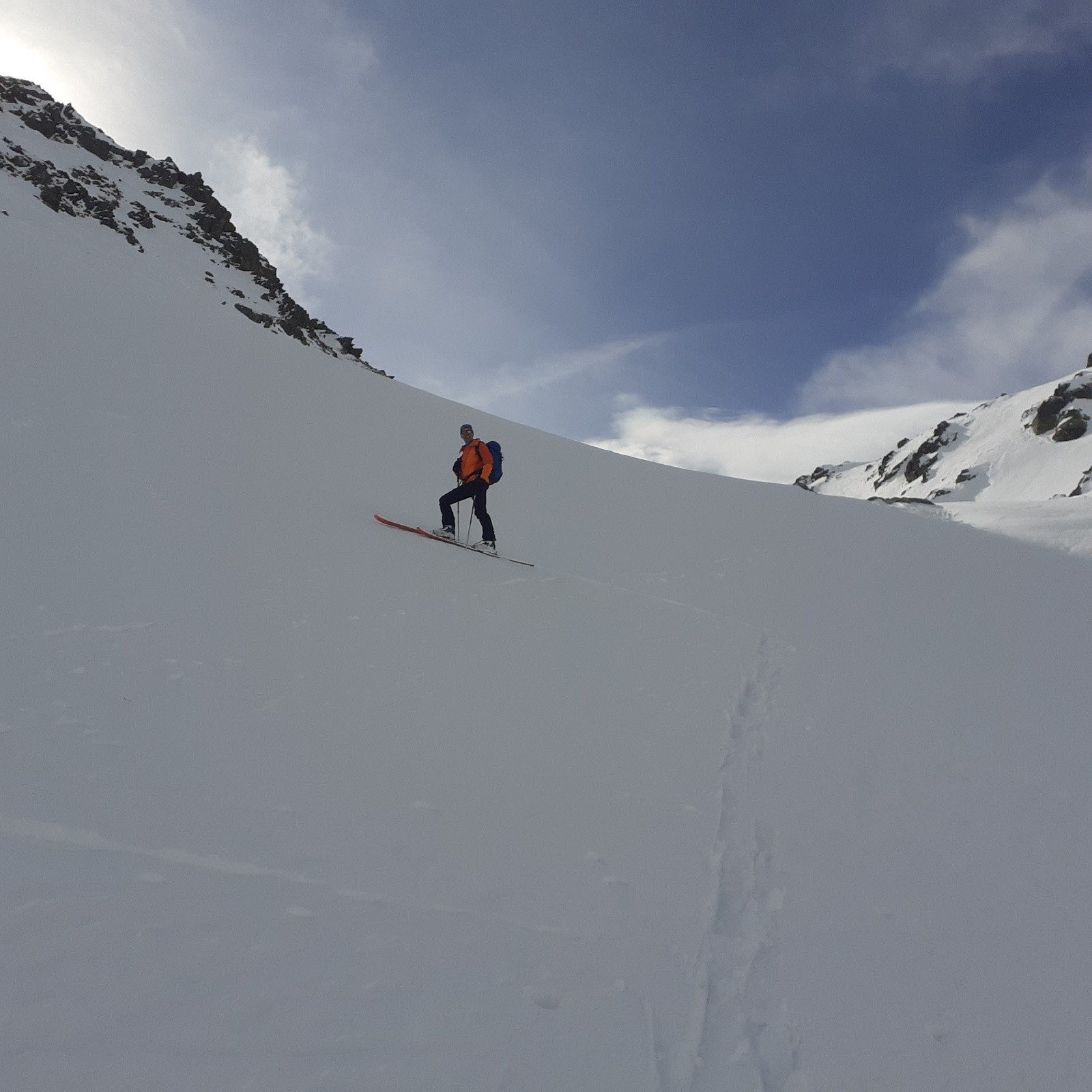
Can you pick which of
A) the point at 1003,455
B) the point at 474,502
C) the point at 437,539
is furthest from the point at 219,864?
the point at 1003,455

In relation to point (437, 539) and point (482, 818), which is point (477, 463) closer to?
point (437, 539)

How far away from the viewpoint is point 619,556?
9492 millimetres

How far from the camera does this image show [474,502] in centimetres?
855

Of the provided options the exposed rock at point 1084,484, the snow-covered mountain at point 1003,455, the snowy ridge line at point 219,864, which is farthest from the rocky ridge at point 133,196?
the exposed rock at point 1084,484

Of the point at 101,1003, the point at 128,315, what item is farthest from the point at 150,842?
the point at 128,315

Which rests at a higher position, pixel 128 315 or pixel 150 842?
pixel 128 315

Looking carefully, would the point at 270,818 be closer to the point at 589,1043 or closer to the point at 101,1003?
the point at 101,1003

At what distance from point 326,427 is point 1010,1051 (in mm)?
12561

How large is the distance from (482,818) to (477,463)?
5736 mm

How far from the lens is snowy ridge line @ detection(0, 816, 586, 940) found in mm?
2445

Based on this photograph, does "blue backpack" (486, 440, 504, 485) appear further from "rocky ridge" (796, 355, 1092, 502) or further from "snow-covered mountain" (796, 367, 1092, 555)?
"rocky ridge" (796, 355, 1092, 502)

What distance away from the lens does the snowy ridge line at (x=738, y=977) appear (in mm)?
2189

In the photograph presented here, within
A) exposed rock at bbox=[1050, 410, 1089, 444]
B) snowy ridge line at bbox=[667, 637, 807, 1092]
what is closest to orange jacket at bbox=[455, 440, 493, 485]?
snowy ridge line at bbox=[667, 637, 807, 1092]

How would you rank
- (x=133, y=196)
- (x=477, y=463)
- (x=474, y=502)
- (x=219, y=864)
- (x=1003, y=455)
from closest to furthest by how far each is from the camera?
1. (x=219, y=864)
2. (x=477, y=463)
3. (x=474, y=502)
4. (x=133, y=196)
5. (x=1003, y=455)
